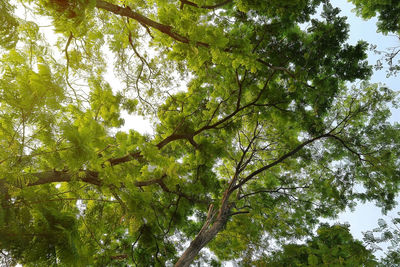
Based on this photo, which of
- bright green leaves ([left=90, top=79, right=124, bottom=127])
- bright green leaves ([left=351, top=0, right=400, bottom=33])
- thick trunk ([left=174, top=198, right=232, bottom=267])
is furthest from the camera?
bright green leaves ([left=351, top=0, right=400, bottom=33])

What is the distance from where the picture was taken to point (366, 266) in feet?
13.7

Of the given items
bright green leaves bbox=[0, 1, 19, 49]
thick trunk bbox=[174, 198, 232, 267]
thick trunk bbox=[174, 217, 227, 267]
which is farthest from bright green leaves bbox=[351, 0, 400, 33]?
bright green leaves bbox=[0, 1, 19, 49]

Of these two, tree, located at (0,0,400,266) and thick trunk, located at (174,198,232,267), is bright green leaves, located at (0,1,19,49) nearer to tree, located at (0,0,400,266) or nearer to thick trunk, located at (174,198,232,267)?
tree, located at (0,0,400,266)

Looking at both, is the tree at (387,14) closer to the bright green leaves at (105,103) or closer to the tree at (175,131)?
the tree at (175,131)

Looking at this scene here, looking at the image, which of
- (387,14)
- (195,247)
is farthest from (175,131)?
(387,14)

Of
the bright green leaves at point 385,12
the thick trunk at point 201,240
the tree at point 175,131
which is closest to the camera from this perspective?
the tree at point 175,131

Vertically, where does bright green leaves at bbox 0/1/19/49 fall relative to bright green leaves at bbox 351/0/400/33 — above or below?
below

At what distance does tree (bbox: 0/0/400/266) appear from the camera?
2133 millimetres

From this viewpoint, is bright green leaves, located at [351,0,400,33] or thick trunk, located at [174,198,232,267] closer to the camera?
thick trunk, located at [174,198,232,267]

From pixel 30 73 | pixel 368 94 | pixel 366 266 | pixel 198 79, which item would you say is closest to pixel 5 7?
pixel 30 73

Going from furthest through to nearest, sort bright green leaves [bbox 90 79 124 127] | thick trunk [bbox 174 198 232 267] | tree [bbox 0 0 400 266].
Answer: thick trunk [bbox 174 198 232 267]
bright green leaves [bbox 90 79 124 127]
tree [bbox 0 0 400 266]

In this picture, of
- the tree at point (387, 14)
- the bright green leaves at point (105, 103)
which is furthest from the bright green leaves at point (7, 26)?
the tree at point (387, 14)

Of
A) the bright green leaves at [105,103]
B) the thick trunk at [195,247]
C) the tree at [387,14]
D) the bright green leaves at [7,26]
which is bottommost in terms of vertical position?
the thick trunk at [195,247]

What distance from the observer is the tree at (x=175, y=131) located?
213 cm
